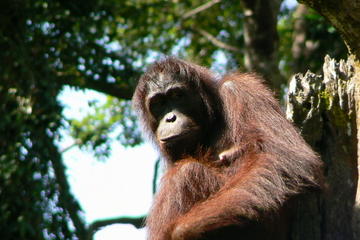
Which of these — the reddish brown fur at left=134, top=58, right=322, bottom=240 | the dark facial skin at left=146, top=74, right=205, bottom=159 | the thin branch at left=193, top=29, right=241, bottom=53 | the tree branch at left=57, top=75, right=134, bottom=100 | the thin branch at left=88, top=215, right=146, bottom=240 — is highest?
the thin branch at left=193, top=29, right=241, bottom=53

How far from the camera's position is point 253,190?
15.6 feet

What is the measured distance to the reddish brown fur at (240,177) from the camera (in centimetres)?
466

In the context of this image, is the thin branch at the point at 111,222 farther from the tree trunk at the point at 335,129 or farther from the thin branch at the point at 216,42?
the thin branch at the point at 216,42

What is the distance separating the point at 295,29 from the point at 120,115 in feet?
12.1

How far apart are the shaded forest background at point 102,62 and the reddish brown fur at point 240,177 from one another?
36 centimetres

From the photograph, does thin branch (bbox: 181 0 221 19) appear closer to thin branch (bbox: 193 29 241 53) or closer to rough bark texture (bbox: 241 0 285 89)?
thin branch (bbox: 193 29 241 53)

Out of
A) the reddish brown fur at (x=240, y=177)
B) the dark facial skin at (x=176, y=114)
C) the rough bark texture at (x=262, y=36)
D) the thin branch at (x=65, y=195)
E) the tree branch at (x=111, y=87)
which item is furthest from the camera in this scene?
the rough bark texture at (x=262, y=36)

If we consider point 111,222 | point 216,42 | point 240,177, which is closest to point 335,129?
point 240,177

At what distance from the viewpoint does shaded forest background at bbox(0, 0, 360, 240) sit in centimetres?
539

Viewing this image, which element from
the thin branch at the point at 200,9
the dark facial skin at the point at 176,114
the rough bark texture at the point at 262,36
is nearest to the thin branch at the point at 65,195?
the dark facial skin at the point at 176,114

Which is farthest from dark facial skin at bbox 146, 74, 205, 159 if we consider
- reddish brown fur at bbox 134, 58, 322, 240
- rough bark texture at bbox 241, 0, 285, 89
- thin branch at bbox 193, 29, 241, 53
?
thin branch at bbox 193, 29, 241, 53

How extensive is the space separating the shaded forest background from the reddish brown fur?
0.36m

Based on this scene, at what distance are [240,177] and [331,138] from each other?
826mm

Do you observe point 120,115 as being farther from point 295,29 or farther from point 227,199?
point 227,199
